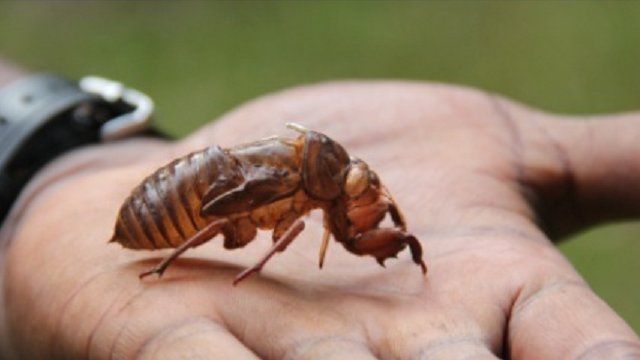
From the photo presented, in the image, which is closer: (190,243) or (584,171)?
(190,243)

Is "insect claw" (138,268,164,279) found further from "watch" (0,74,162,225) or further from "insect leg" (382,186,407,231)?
"watch" (0,74,162,225)

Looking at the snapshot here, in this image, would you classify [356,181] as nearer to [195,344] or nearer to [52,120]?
[195,344]

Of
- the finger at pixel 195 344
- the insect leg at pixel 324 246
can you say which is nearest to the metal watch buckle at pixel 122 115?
the insect leg at pixel 324 246

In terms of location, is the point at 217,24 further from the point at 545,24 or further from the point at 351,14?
the point at 545,24

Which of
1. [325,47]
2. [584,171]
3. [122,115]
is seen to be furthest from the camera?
[325,47]

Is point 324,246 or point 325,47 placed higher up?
point 324,246

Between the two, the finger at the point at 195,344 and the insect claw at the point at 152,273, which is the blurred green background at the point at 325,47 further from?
the finger at the point at 195,344

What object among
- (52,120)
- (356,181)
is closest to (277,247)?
(356,181)
